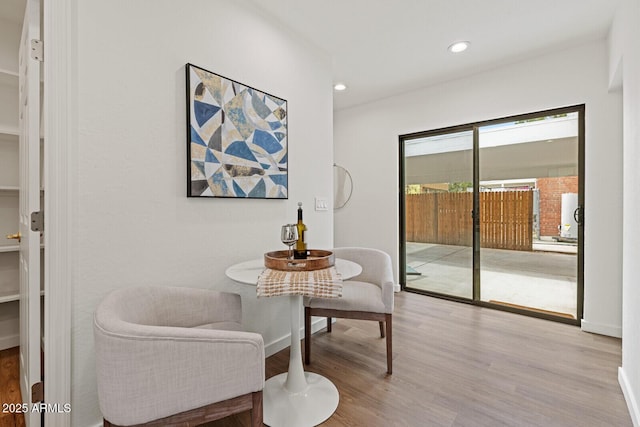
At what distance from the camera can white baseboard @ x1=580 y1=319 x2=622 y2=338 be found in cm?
246

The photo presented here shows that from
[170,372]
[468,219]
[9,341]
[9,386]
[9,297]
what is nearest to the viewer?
[170,372]

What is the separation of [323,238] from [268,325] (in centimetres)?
89

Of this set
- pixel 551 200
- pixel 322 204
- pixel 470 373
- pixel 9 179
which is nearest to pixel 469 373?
pixel 470 373

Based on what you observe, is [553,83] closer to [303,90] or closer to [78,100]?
[303,90]

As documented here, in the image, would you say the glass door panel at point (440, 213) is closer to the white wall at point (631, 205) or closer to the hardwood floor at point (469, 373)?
the hardwood floor at point (469, 373)

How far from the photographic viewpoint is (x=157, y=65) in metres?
1.62

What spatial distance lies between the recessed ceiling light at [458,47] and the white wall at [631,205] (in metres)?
0.99

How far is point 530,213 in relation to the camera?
121 inches

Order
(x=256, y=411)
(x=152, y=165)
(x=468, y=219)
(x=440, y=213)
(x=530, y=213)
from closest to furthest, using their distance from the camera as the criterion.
Answer: 1. (x=256, y=411)
2. (x=152, y=165)
3. (x=530, y=213)
4. (x=468, y=219)
5. (x=440, y=213)

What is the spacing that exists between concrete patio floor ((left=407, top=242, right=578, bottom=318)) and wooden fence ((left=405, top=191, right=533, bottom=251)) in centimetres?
10

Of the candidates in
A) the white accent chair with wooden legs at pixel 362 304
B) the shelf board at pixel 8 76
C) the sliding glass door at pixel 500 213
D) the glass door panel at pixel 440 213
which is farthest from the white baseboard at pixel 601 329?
the shelf board at pixel 8 76

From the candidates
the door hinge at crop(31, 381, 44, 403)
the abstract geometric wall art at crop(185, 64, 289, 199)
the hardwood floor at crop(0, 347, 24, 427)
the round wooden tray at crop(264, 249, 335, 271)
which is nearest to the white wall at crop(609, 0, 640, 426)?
the round wooden tray at crop(264, 249, 335, 271)

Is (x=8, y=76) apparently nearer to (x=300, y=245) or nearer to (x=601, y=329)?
(x=300, y=245)

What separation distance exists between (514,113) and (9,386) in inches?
179
